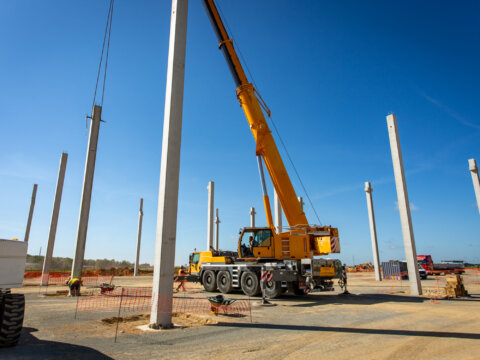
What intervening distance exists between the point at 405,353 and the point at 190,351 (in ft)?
13.1

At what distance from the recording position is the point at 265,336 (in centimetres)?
682

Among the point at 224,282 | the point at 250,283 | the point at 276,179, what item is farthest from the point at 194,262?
the point at 276,179

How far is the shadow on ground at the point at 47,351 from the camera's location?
5.19m

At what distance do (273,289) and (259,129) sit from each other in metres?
7.67

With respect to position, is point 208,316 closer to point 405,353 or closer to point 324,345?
point 324,345

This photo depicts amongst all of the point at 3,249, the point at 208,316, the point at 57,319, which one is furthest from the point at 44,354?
the point at 208,316

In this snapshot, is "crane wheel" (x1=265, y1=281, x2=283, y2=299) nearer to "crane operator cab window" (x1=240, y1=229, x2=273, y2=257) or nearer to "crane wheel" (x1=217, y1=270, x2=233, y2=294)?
"crane operator cab window" (x1=240, y1=229, x2=273, y2=257)

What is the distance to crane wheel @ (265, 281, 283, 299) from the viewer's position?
44.2ft

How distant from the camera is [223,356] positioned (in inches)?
209

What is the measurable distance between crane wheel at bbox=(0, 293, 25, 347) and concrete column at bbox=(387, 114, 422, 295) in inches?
646

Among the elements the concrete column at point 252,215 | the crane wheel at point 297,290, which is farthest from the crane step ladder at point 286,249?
the concrete column at point 252,215

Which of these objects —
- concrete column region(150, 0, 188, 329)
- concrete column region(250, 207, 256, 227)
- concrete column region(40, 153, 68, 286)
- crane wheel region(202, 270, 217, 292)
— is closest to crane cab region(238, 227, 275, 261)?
crane wheel region(202, 270, 217, 292)

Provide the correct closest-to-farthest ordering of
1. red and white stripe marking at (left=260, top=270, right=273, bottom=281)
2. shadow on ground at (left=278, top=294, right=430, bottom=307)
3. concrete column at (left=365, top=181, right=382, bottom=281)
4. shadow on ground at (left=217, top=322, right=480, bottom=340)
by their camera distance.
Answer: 1. shadow on ground at (left=217, top=322, right=480, bottom=340)
2. shadow on ground at (left=278, top=294, right=430, bottom=307)
3. red and white stripe marking at (left=260, top=270, right=273, bottom=281)
4. concrete column at (left=365, top=181, right=382, bottom=281)

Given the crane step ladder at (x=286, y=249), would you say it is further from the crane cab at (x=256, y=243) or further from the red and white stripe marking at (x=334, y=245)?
the red and white stripe marking at (x=334, y=245)
